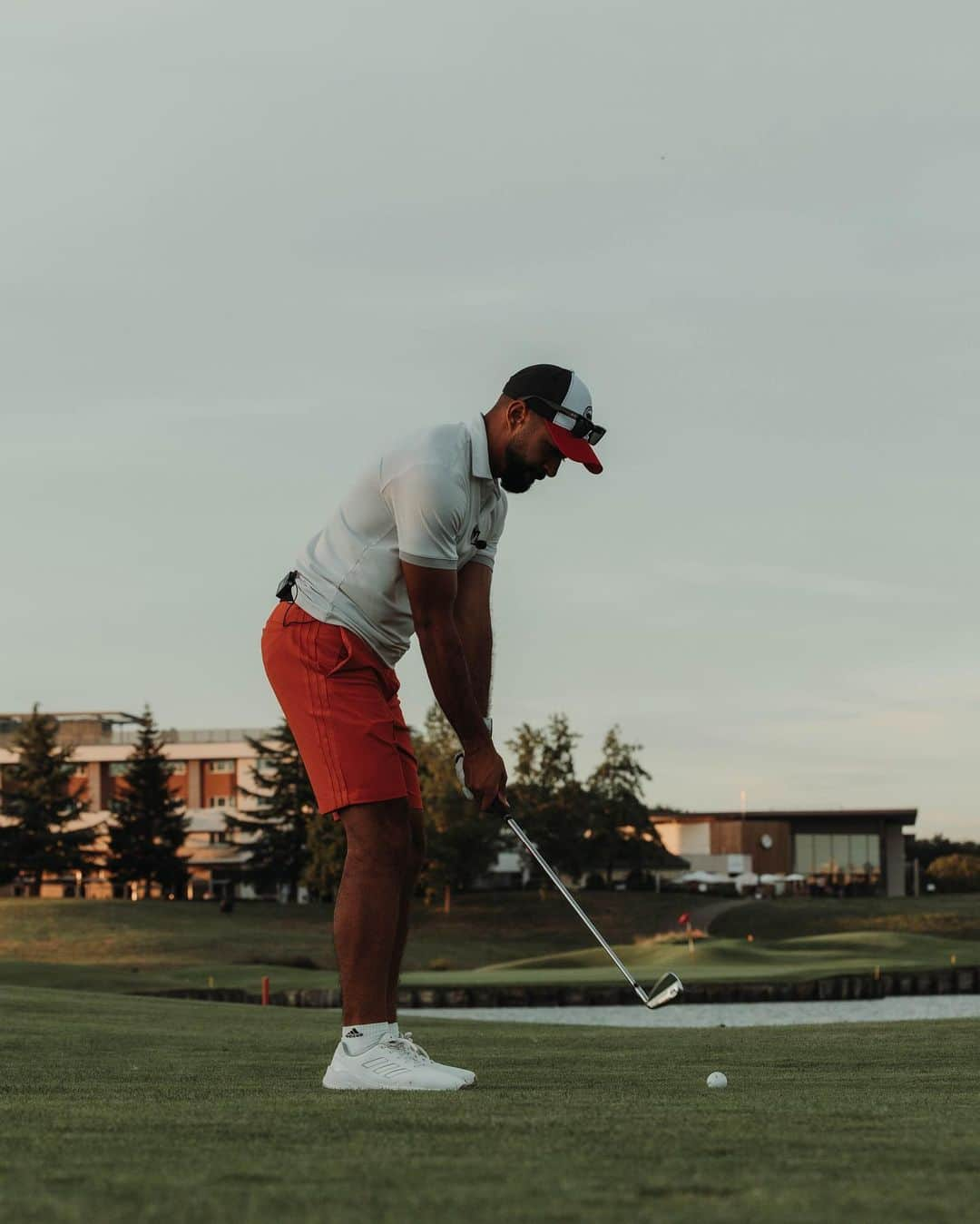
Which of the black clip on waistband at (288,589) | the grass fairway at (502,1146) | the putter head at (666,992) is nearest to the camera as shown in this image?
the grass fairway at (502,1146)

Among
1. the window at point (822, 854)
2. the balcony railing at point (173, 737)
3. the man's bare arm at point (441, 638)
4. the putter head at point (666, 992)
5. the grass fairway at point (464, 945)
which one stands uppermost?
the balcony railing at point (173, 737)

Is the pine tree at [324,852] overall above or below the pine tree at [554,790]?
below

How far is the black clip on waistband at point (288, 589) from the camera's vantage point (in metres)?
5.39

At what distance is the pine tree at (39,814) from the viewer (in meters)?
78.3

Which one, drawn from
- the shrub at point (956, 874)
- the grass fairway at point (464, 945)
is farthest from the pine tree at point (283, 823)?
the shrub at point (956, 874)

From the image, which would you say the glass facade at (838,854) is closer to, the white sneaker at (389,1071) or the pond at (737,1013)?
the pond at (737,1013)

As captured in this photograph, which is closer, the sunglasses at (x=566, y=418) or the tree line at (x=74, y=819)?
the sunglasses at (x=566, y=418)

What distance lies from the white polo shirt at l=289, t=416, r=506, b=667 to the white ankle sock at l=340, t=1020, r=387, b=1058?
1.10 m

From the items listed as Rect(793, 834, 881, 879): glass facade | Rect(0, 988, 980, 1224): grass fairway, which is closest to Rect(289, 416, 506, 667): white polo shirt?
Rect(0, 988, 980, 1224): grass fairway

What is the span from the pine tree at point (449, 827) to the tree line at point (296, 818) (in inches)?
4.7

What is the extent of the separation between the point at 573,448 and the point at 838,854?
101 m

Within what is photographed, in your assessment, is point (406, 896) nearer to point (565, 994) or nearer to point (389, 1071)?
point (389, 1071)

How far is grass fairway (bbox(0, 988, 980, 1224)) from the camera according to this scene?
102 inches

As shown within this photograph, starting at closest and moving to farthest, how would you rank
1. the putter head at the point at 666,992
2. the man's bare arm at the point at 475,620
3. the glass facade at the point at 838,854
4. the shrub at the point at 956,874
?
the man's bare arm at the point at 475,620, the putter head at the point at 666,992, the shrub at the point at 956,874, the glass facade at the point at 838,854
